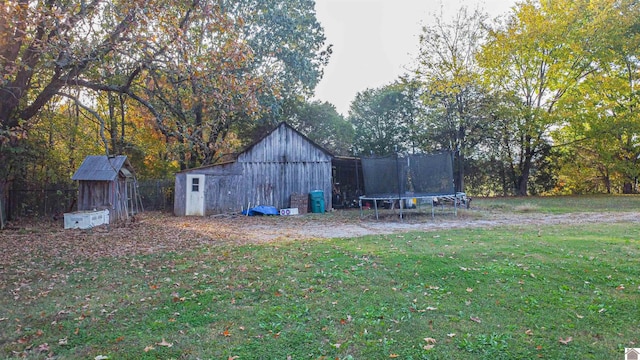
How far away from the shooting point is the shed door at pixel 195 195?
52.7 feet

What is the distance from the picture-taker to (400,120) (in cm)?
2786

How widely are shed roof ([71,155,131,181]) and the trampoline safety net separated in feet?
28.9

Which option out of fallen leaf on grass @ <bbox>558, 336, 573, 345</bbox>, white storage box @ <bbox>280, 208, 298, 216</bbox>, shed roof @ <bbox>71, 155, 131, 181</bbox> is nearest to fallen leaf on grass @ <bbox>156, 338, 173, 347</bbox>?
fallen leaf on grass @ <bbox>558, 336, 573, 345</bbox>

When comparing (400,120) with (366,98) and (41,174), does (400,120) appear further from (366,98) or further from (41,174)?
(41,174)

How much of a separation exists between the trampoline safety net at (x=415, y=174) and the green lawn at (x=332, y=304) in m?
6.55

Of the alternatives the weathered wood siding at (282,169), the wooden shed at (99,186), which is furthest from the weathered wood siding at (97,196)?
the weathered wood siding at (282,169)

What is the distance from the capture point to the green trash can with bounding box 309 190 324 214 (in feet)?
56.7

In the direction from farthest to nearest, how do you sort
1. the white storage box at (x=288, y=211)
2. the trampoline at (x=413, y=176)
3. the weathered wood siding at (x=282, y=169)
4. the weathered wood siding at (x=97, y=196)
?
the weathered wood siding at (x=282, y=169), the white storage box at (x=288, y=211), the trampoline at (x=413, y=176), the weathered wood siding at (x=97, y=196)

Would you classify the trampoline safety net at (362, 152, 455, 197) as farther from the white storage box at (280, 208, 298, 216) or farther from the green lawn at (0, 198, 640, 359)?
the green lawn at (0, 198, 640, 359)

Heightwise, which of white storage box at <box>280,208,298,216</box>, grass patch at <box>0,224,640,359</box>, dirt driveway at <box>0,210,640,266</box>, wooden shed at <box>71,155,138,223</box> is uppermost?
wooden shed at <box>71,155,138,223</box>

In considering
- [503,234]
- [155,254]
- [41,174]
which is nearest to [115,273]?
[155,254]

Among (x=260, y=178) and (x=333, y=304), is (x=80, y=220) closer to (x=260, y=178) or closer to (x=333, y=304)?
(x=260, y=178)

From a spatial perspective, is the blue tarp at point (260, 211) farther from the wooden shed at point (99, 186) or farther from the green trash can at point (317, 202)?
the wooden shed at point (99, 186)

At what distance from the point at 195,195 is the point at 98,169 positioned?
4209mm
